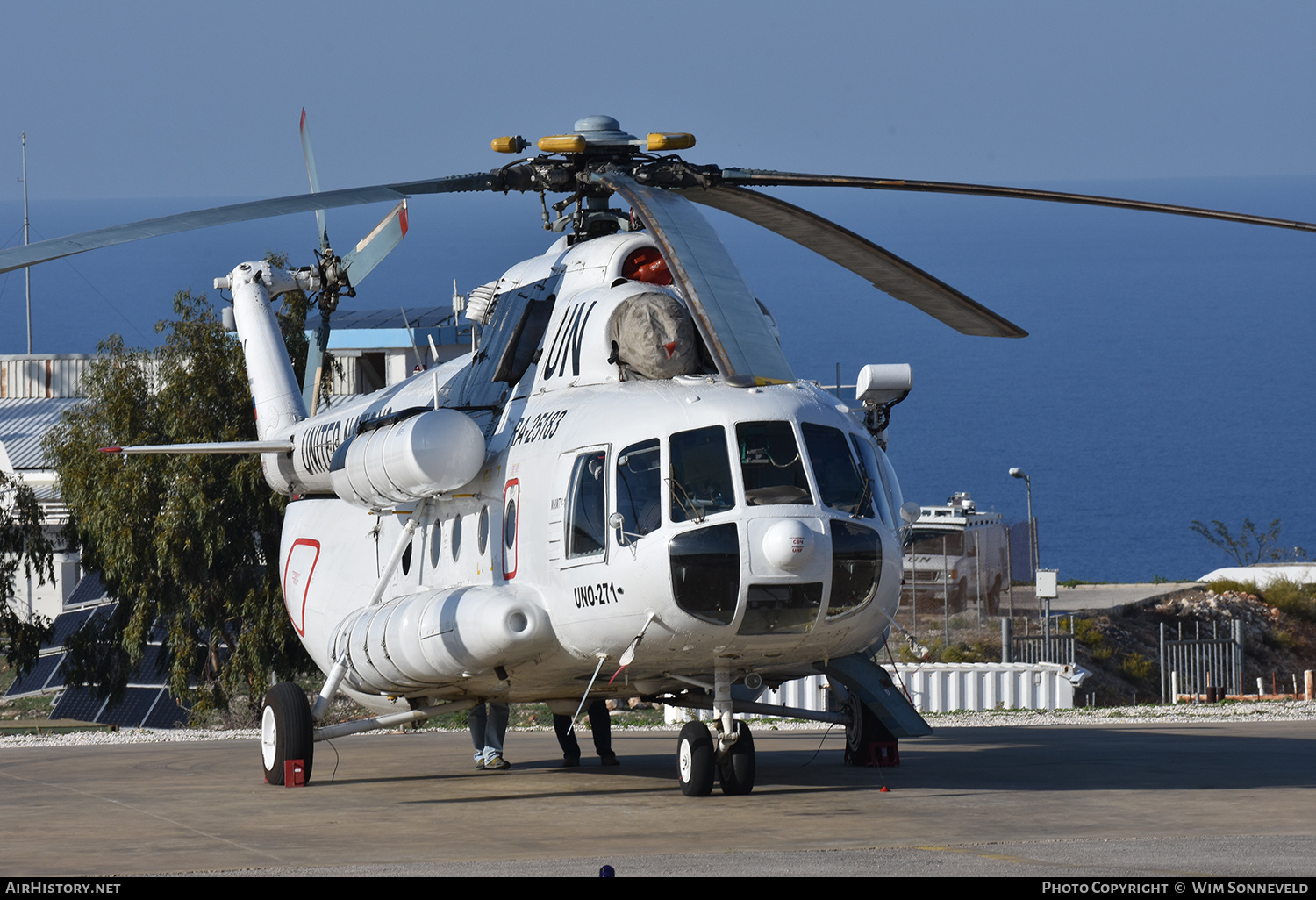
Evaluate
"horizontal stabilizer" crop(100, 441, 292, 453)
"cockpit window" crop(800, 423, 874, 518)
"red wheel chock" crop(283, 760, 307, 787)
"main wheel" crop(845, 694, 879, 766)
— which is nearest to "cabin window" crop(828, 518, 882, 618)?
"cockpit window" crop(800, 423, 874, 518)

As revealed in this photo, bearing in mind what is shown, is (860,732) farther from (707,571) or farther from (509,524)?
(707,571)

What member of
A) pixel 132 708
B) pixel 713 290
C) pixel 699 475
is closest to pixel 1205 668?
pixel 132 708

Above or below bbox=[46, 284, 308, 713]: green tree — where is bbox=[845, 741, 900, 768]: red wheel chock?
below

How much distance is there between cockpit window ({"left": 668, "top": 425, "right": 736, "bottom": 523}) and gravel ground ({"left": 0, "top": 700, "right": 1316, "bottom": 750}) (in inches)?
414

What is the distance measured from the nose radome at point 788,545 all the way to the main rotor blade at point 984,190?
8.85 feet

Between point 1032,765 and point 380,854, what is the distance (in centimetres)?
755

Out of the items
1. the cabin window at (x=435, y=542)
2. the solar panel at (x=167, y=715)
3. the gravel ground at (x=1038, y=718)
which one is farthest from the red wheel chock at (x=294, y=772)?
the solar panel at (x=167, y=715)

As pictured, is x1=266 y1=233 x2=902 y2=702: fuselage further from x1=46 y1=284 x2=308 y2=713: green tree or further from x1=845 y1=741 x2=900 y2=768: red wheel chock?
x1=46 y1=284 x2=308 y2=713: green tree

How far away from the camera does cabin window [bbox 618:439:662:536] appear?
39.2 ft

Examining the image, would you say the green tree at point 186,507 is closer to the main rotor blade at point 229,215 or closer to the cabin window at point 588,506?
the main rotor blade at point 229,215

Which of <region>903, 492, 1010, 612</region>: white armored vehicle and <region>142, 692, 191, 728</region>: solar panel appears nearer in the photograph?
<region>142, 692, 191, 728</region>: solar panel
